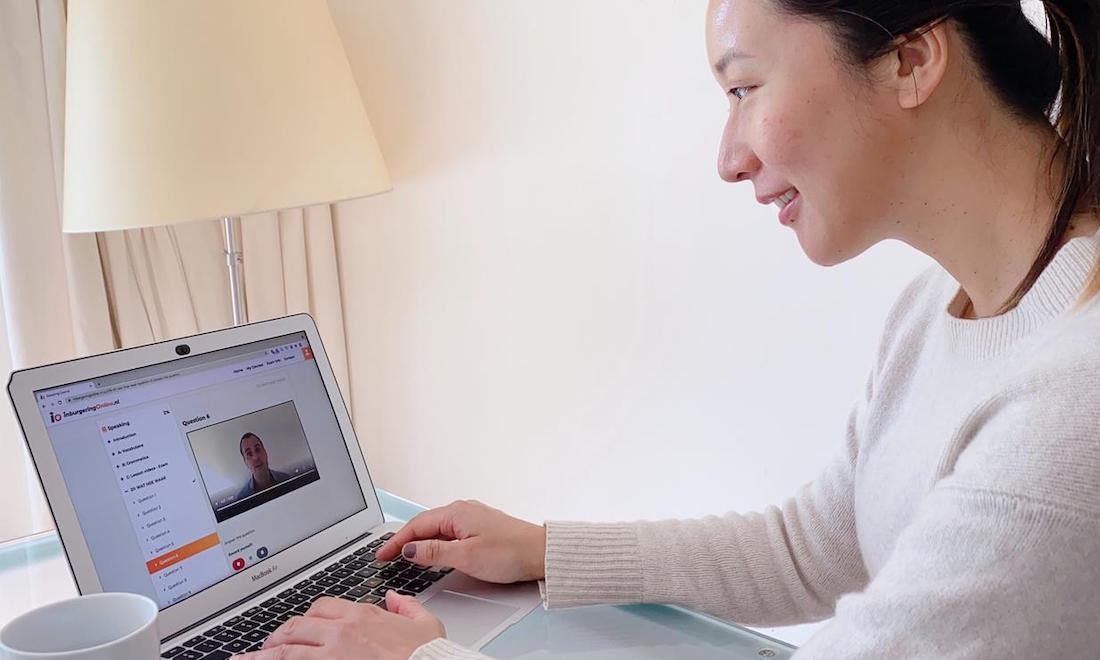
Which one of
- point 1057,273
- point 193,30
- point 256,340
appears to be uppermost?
point 193,30

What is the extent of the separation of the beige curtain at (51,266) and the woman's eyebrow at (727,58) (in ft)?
3.95

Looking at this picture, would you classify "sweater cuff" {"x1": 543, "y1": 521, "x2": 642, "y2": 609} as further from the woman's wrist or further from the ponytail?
the ponytail

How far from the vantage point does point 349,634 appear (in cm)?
72

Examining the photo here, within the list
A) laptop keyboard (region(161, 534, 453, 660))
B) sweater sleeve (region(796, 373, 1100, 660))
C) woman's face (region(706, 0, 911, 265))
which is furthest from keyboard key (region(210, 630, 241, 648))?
woman's face (region(706, 0, 911, 265))

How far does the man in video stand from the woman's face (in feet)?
1.69

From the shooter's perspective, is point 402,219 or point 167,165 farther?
point 402,219

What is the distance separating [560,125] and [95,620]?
3.95ft

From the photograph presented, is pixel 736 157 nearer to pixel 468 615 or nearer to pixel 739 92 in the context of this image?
pixel 739 92

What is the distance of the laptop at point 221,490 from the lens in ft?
2.52

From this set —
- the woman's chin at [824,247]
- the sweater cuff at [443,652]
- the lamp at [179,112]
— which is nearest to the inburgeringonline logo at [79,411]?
the sweater cuff at [443,652]

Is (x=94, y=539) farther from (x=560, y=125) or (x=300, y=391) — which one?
(x=560, y=125)

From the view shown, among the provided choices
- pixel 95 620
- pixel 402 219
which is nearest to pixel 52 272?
pixel 402 219

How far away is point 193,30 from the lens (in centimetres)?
124

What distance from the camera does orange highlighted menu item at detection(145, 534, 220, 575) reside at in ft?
2.62
